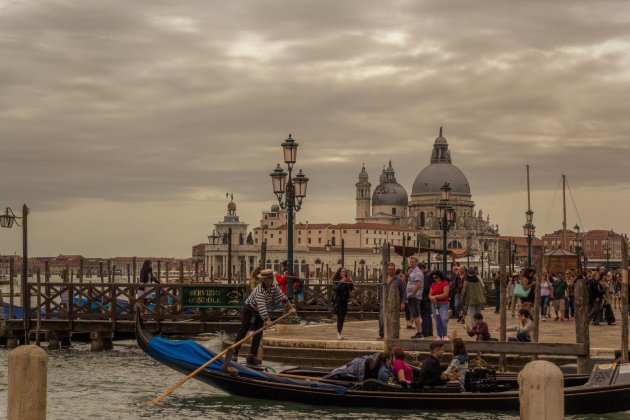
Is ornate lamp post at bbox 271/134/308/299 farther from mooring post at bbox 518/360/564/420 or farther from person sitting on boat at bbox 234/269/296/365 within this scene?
mooring post at bbox 518/360/564/420

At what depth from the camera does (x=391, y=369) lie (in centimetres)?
1206

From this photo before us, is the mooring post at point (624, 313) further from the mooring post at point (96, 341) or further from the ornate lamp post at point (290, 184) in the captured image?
the mooring post at point (96, 341)

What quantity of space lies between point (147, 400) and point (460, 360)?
4089 mm

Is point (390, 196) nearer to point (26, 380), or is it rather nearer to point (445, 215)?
point (445, 215)

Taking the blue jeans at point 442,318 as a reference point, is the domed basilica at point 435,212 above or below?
above

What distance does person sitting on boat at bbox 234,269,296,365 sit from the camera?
1326cm

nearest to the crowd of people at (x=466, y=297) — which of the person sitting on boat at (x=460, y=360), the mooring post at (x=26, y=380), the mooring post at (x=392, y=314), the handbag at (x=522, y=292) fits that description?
the handbag at (x=522, y=292)

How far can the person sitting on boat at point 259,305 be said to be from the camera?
1326cm

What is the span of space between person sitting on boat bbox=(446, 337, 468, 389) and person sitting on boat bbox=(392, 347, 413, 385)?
19.1 inches

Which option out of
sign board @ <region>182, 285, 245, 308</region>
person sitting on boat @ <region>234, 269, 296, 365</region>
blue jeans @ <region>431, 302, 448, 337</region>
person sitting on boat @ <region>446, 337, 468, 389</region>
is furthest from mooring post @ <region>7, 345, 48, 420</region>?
sign board @ <region>182, 285, 245, 308</region>

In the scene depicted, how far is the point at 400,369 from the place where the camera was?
11938mm

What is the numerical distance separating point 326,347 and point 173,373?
3040 mm

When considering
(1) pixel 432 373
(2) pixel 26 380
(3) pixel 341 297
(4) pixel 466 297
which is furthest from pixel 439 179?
(2) pixel 26 380

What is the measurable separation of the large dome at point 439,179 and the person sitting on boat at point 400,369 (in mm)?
139801
